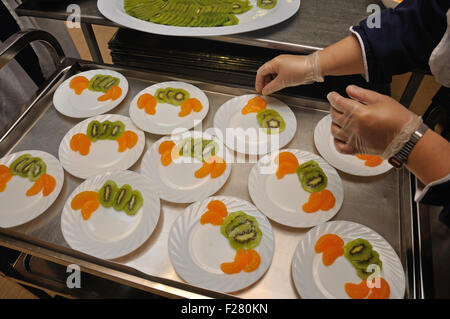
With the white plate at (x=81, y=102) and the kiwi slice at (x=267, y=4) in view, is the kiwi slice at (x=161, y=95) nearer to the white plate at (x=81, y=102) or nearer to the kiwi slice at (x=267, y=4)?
the white plate at (x=81, y=102)

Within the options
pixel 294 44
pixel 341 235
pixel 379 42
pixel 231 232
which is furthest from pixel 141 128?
pixel 379 42

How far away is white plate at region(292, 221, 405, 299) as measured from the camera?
1.26 metres

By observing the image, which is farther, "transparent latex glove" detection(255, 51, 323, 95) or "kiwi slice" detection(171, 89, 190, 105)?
"kiwi slice" detection(171, 89, 190, 105)

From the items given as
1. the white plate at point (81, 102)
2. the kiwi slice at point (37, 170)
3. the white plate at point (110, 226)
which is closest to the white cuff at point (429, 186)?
the white plate at point (110, 226)

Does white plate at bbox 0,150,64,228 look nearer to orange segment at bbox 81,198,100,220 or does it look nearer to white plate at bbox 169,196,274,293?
orange segment at bbox 81,198,100,220

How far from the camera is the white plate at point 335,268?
1265 mm

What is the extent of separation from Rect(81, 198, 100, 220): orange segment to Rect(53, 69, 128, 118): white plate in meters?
0.63

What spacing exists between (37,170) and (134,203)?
588 millimetres

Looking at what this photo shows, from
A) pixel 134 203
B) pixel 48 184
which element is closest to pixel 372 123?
pixel 134 203

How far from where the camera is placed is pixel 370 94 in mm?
1367

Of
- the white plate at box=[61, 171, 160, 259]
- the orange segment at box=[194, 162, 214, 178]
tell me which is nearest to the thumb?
the orange segment at box=[194, 162, 214, 178]

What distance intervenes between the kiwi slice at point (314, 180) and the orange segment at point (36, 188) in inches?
52.6
